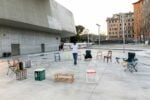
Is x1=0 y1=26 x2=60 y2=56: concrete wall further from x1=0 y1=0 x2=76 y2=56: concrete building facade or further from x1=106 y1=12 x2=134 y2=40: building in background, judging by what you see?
x1=106 y1=12 x2=134 y2=40: building in background

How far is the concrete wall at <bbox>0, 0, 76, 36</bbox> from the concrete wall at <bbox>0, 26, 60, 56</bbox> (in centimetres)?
303

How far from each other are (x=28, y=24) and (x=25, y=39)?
216 inches

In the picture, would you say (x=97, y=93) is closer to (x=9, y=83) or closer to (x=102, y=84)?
(x=102, y=84)

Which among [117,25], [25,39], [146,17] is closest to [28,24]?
[25,39]

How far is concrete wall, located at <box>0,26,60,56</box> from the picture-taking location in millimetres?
28956

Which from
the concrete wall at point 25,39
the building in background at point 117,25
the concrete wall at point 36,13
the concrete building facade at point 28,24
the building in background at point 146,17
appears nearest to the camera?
the concrete wall at point 36,13

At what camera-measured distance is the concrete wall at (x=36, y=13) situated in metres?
25.4

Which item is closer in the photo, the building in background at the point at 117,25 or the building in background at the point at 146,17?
the building in background at the point at 146,17

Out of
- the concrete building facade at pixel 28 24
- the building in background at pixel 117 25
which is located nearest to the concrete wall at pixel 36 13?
the concrete building facade at pixel 28 24

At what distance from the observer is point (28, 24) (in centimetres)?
3002

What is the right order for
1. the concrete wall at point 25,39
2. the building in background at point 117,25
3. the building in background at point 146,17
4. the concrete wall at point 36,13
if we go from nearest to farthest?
the concrete wall at point 36,13
the concrete wall at point 25,39
the building in background at point 146,17
the building in background at point 117,25

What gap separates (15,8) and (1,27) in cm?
344

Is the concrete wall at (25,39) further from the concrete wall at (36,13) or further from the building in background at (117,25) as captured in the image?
the building in background at (117,25)

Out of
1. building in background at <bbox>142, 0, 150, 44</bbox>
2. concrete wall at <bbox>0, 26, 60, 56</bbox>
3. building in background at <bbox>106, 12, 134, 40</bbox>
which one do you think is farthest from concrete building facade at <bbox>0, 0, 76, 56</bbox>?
building in background at <bbox>106, 12, 134, 40</bbox>
